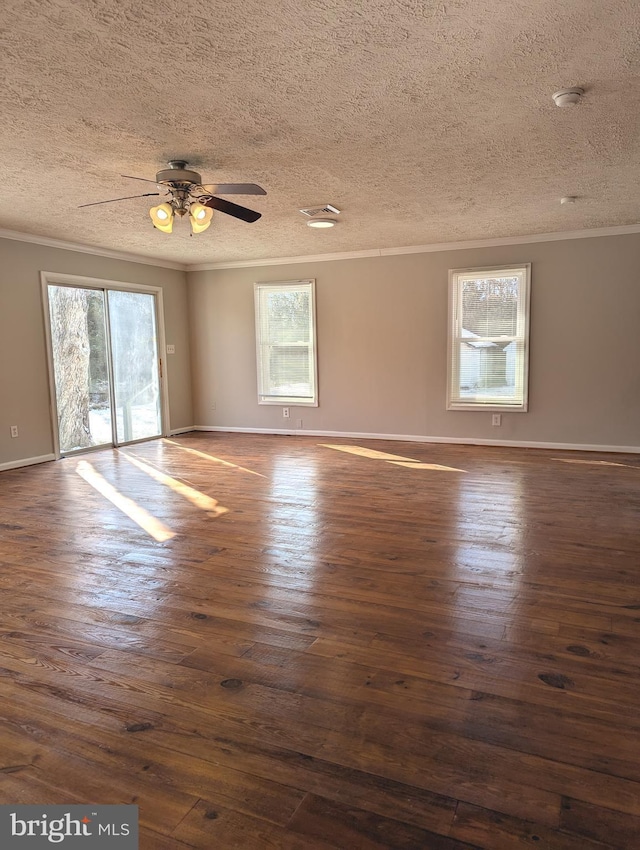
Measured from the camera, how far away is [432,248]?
276 inches

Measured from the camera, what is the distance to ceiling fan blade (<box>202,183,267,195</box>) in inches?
136

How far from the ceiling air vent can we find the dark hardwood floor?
2620 millimetres

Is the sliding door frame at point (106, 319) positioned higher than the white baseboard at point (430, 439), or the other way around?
the sliding door frame at point (106, 319)

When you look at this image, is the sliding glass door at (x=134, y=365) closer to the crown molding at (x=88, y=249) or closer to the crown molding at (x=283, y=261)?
the crown molding at (x=88, y=249)

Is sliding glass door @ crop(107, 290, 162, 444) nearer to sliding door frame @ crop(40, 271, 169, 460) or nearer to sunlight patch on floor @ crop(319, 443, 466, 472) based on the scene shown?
sliding door frame @ crop(40, 271, 169, 460)

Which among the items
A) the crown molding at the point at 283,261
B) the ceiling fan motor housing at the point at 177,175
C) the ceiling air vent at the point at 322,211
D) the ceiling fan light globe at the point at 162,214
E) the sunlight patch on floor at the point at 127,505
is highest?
the crown molding at the point at 283,261

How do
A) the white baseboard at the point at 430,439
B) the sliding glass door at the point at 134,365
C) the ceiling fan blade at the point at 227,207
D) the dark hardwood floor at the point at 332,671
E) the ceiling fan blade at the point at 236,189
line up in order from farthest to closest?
the sliding glass door at the point at 134,365
the white baseboard at the point at 430,439
the ceiling fan blade at the point at 227,207
the ceiling fan blade at the point at 236,189
the dark hardwood floor at the point at 332,671

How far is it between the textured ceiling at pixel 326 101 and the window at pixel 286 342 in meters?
2.80

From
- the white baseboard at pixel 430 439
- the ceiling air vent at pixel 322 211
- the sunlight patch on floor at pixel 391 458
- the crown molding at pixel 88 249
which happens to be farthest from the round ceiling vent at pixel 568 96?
the crown molding at pixel 88 249

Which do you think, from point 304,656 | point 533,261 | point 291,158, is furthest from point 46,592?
point 533,261

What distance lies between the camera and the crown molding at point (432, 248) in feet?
20.5

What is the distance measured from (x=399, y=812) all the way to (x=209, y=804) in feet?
1.69

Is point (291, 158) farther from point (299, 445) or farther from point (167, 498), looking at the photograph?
point (299, 445)

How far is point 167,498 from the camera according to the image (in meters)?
4.85
